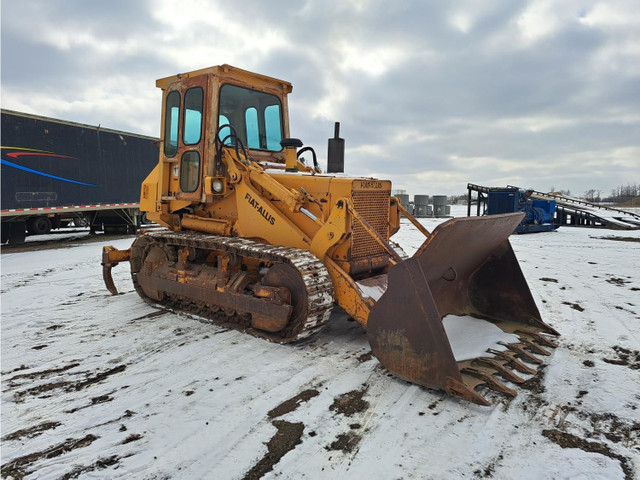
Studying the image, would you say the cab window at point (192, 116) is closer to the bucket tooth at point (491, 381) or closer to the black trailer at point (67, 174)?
the bucket tooth at point (491, 381)

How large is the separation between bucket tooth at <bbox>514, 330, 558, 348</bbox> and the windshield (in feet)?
13.5

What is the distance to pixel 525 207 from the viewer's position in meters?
18.4

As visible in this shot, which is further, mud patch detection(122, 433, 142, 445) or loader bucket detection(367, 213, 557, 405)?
loader bucket detection(367, 213, 557, 405)

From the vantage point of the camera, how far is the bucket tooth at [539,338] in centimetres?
431

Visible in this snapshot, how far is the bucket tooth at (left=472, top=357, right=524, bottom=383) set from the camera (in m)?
3.47

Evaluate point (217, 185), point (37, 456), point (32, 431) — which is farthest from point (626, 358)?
point (32, 431)

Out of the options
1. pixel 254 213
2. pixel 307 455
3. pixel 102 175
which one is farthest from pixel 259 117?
pixel 102 175

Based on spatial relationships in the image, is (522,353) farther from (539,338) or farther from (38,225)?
(38,225)

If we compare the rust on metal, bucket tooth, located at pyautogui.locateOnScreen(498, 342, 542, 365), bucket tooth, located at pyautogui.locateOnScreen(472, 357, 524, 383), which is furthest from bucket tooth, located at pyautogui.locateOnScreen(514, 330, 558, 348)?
the rust on metal

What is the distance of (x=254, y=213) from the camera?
201 inches

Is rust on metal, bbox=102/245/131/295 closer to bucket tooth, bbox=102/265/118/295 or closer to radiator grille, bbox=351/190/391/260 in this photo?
bucket tooth, bbox=102/265/118/295

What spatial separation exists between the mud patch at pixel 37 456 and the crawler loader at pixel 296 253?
200 centimetres

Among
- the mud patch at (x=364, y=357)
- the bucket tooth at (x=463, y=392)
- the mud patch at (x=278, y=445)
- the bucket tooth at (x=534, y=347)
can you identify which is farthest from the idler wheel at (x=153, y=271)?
the bucket tooth at (x=534, y=347)

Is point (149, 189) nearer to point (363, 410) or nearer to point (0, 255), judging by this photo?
point (363, 410)
